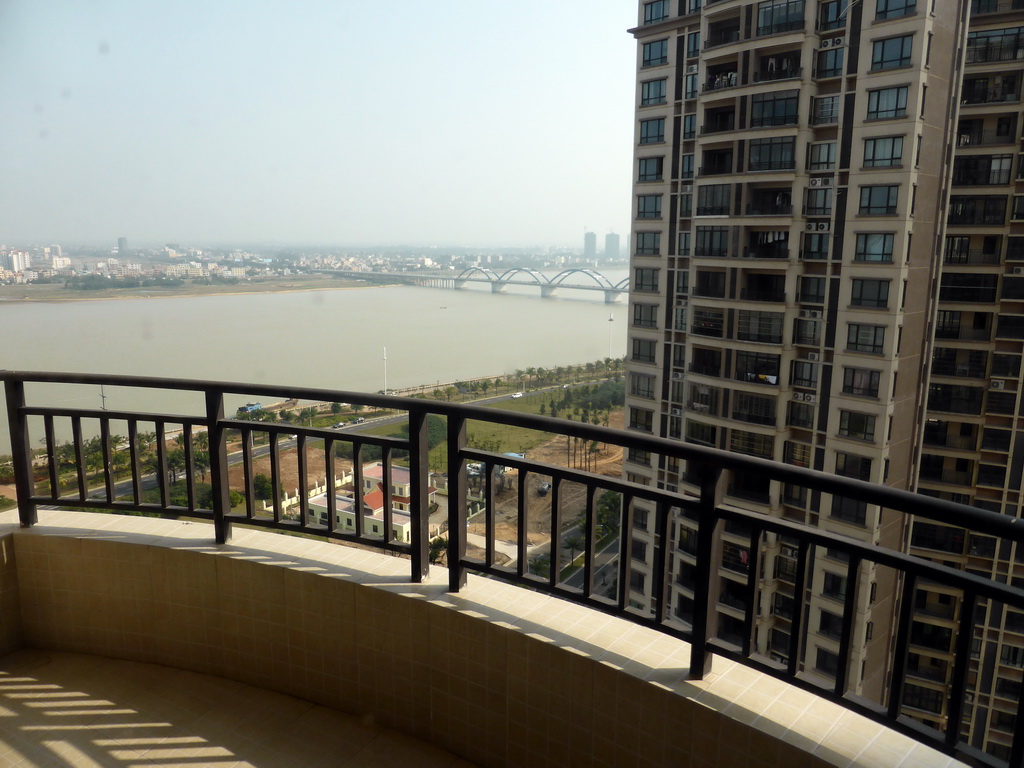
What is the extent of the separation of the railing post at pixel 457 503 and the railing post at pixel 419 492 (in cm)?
9

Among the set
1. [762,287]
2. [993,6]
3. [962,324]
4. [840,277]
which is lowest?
[962,324]

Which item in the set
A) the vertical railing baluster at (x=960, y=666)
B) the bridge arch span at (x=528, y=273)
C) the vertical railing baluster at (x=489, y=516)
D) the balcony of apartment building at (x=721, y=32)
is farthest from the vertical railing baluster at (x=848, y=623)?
the balcony of apartment building at (x=721, y=32)

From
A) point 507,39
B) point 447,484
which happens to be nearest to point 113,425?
point 447,484

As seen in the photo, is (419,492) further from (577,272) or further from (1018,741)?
(577,272)

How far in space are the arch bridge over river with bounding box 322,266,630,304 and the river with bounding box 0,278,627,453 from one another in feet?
1.07

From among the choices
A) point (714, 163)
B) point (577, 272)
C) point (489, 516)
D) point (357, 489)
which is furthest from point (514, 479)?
point (714, 163)

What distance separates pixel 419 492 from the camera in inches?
76.8

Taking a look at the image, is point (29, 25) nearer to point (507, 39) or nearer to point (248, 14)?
point (248, 14)

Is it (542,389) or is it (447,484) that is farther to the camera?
(542,389)

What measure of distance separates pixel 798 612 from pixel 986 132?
22350 millimetres

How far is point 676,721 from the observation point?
1.48 meters

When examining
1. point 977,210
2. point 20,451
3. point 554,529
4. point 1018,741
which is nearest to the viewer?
point 1018,741

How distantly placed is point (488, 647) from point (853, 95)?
17.5m

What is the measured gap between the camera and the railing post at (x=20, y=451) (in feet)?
7.63
